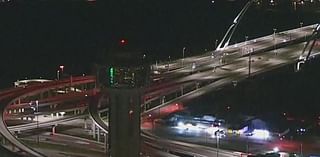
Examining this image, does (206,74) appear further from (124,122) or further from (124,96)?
(124,96)

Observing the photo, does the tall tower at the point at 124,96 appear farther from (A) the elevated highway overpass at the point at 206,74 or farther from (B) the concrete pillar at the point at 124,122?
(A) the elevated highway overpass at the point at 206,74

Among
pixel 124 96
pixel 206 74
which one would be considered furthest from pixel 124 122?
pixel 206 74

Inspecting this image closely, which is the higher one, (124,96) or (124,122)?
(124,96)

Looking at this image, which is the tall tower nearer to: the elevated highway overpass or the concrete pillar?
the concrete pillar

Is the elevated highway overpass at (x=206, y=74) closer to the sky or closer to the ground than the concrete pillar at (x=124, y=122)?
closer to the sky

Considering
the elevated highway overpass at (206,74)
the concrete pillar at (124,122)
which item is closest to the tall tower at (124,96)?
the concrete pillar at (124,122)

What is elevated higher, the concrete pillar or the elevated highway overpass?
the elevated highway overpass

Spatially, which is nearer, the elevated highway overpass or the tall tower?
the tall tower

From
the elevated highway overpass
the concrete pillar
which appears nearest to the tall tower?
the concrete pillar
